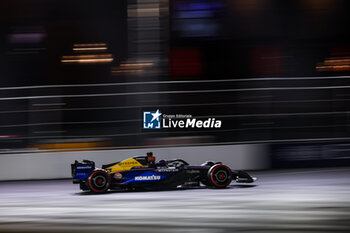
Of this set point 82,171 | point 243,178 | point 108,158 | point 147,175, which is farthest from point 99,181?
point 108,158

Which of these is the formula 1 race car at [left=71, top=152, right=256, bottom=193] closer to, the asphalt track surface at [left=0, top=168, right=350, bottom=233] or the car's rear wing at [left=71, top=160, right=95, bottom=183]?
the car's rear wing at [left=71, top=160, right=95, bottom=183]

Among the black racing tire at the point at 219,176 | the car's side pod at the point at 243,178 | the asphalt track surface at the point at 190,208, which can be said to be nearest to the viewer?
the asphalt track surface at the point at 190,208

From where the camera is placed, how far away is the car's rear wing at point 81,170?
1124 cm

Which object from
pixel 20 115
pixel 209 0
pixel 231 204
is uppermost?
pixel 209 0

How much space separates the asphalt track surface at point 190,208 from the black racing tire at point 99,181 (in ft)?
0.66

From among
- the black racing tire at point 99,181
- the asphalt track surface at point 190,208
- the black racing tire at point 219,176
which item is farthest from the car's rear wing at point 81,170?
the black racing tire at point 219,176

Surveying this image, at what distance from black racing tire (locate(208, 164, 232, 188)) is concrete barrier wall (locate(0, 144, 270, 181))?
126 inches

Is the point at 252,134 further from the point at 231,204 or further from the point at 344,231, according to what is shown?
the point at 344,231

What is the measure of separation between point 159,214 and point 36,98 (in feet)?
21.4

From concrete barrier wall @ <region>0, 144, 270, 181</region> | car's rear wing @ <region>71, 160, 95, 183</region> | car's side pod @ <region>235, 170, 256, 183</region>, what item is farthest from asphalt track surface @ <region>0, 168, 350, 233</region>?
concrete barrier wall @ <region>0, 144, 270, 181</region>

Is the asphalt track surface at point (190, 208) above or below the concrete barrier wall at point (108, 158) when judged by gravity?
below

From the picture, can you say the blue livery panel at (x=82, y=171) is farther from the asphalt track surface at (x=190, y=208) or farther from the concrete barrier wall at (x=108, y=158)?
the concrete barrier wall at (x=108, y=158)

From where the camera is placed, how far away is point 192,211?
28.7 feet

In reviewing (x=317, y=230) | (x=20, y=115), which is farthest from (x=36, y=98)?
(x=317, y=230)
